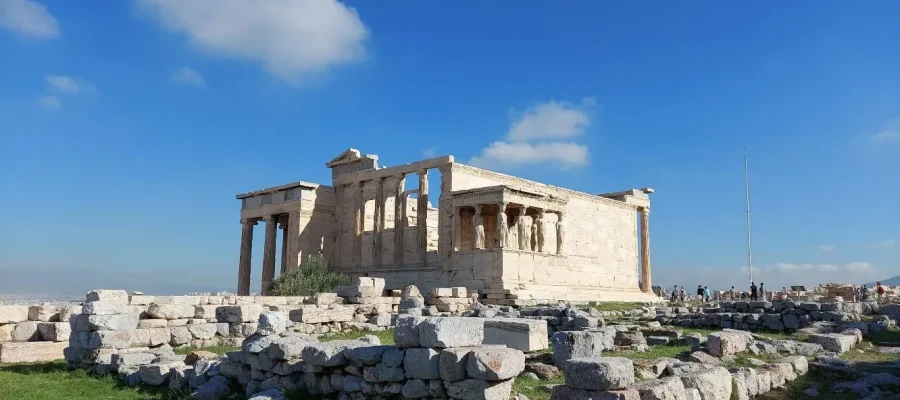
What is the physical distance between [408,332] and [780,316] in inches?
516

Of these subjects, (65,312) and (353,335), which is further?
(353,335)

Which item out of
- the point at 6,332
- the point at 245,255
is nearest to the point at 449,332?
the point at 6,332

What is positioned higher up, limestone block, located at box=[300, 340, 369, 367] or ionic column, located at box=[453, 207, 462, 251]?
ionic column, located at box=[453, 207, 462, 251]

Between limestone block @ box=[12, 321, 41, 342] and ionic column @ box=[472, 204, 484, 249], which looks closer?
limestone block @ box=[12, 321, 41, 342]

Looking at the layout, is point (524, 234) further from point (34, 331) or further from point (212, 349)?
point (34, 331)

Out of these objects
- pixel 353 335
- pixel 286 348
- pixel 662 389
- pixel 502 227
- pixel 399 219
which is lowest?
pixel 353 335

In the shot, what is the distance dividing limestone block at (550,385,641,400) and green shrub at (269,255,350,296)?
20081mm

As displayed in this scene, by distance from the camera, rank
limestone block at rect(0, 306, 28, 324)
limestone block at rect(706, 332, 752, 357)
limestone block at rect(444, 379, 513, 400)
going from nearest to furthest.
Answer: limestone block at rect(444, 379, 513, 400) → limestone block at rect(706, 332, 752, 357) → limestone block at rect(0, 306, 28, 324)

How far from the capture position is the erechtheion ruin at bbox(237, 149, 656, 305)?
2650 centimetres

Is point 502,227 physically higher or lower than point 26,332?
higher

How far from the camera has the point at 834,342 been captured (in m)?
12.5

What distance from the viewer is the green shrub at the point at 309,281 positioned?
2652 cm

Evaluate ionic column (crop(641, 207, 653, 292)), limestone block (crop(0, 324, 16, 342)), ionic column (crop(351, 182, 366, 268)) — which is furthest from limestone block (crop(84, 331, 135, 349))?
ionic column (crop(641, 207, 653, 292))

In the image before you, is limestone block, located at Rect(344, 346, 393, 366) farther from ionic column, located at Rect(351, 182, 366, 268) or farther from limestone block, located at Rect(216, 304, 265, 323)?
ionic column, located at Rect(351, 182, 366, 268)
